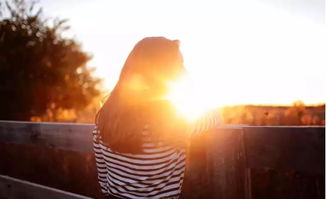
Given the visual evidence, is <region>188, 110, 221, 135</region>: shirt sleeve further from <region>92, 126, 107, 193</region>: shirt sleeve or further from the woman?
<region>92, 126, 107, 193</region>: shirt sleeve

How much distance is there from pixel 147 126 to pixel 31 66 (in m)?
15.5

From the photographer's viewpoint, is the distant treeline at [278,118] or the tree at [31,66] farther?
the tree at [31,66]

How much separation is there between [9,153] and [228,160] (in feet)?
18.2

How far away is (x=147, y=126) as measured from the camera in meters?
1.88

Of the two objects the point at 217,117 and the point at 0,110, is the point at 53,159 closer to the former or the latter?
the point at 217,117

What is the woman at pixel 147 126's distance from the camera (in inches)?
72.7

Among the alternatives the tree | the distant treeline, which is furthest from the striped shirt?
the tree

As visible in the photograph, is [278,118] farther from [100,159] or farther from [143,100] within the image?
[143,100]

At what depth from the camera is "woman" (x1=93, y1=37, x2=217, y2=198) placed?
1.85m

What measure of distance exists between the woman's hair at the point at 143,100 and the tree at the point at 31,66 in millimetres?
14505

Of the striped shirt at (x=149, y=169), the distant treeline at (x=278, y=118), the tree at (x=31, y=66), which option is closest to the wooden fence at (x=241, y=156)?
the striped shirt at (x=149, y=169)

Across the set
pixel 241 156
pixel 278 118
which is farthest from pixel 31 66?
pixel 241 156

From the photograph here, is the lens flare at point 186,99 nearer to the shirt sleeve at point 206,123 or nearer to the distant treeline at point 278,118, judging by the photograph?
the shirt sleeve at point 206,123

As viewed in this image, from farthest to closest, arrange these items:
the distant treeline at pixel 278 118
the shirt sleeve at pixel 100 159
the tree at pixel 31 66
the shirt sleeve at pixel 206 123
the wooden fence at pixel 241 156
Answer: the tree at pixel 31 66, the distant treeline at pixel 278 118, the shirt sleeve at pixel 100 159, the shirt sleeve at pixel 206 123, the wooden fence at pixel 241 156
